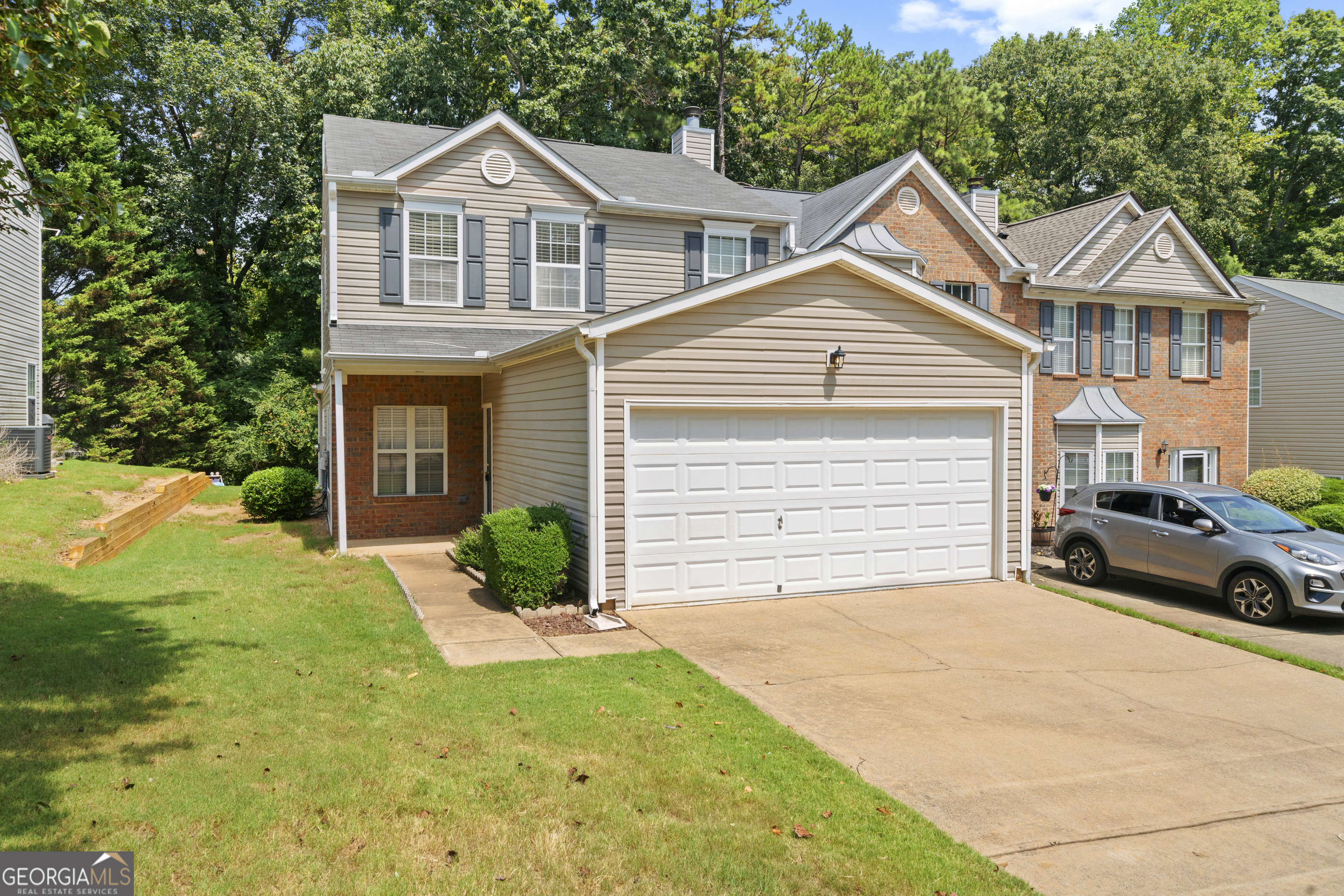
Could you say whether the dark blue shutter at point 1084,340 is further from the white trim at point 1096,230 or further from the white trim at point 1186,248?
the white trim at point 1096,230

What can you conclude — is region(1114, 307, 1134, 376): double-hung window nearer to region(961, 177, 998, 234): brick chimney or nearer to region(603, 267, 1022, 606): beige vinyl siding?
region(961, 177, 998, 234): brick chimney

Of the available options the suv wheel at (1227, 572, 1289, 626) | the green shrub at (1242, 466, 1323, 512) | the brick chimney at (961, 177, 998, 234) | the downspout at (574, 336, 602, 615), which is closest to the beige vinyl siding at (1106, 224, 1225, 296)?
the brick chimney at (961, 177, 998, 234)

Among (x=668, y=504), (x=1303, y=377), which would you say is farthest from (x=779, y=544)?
(x=1303, y=377)

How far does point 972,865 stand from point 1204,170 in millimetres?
36578

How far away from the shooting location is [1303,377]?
25078mm

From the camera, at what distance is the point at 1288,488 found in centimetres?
1964

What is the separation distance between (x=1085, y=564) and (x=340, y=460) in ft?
38.0

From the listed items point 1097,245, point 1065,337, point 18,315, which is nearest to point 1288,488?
point 1065,337

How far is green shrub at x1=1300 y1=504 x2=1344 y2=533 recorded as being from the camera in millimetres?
17547

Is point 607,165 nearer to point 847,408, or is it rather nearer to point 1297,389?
point 847,408

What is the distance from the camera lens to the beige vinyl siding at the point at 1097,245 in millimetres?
20844

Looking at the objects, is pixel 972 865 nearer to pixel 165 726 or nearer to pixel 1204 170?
pixel 165 726

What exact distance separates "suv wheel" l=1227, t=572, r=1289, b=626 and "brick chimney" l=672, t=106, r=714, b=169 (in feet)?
48.4

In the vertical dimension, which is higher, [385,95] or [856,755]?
[385,95]
